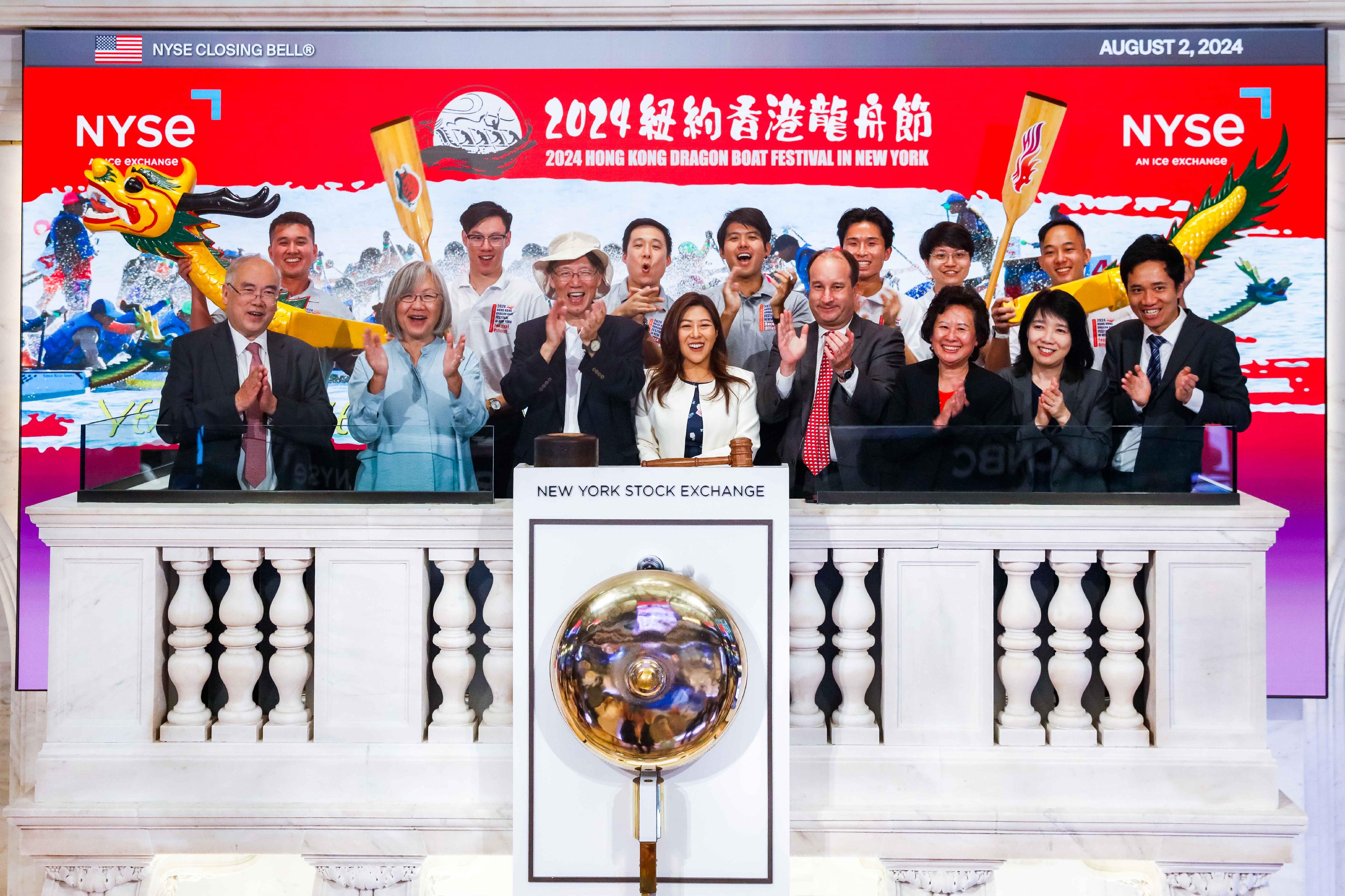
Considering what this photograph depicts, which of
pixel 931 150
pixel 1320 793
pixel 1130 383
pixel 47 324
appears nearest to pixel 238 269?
pixel 47 324

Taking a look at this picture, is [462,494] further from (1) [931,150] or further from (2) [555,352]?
(1) [931,150]

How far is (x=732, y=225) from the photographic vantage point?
13.1 ft

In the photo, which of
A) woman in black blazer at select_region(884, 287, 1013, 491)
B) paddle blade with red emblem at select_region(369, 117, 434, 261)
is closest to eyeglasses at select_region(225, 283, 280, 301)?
paddle blade with red emblem at select_region(369, 117, 434, 261)

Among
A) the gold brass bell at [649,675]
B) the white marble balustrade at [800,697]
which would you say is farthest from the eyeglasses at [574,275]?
the gold brass bell at [649,675]

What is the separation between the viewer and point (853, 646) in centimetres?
238

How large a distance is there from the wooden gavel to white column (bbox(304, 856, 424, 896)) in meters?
1.17

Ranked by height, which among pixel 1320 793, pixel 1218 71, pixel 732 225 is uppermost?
pixel 1218 71

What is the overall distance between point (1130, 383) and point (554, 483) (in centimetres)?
283

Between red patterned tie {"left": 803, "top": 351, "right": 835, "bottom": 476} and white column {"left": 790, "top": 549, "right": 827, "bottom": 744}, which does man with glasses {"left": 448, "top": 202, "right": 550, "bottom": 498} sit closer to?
red patterned tie {"left": 803, "top": 351, "right": 835, "bottom": 476}

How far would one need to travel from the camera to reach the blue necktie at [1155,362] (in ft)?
13.0

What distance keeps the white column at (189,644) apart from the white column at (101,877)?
1.12ft

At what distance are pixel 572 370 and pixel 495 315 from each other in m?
0.39

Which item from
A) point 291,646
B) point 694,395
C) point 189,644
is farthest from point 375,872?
point 694,395

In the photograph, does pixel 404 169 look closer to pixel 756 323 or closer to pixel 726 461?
pixel 756 323
